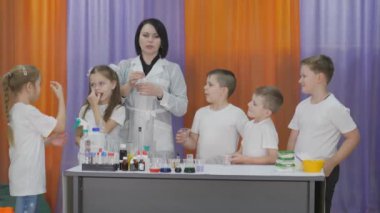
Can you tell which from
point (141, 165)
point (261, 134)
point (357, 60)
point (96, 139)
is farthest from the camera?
point (357, 60)

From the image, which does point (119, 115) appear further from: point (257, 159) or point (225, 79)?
point (257, 159)

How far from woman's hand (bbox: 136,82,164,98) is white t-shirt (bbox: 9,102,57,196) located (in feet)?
1.87

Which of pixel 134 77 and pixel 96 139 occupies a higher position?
pixel 134 77

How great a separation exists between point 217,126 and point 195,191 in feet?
2.76

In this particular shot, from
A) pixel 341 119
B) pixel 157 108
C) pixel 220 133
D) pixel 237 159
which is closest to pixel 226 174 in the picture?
pixel 237 159

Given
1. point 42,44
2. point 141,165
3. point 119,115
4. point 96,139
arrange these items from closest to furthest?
point 141,165
point 96,139
point 119,115
point 42,44

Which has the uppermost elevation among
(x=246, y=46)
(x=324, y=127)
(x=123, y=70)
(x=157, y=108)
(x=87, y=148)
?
(x=246, y=46)

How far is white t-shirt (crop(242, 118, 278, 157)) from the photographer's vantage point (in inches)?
129

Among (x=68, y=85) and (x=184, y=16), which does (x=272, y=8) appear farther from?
(x=68, y=85)

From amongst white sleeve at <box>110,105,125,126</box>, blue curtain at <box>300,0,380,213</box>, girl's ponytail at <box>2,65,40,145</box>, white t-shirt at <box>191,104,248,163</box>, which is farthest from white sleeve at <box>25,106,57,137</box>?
blue curtain at <box>300,0,380,213</box>

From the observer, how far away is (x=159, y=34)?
11.9ft

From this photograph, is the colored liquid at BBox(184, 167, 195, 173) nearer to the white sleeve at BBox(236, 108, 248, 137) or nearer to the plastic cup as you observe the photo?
the plastic cup

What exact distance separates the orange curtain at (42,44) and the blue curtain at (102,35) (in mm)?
94

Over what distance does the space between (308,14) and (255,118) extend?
947 millimetres
